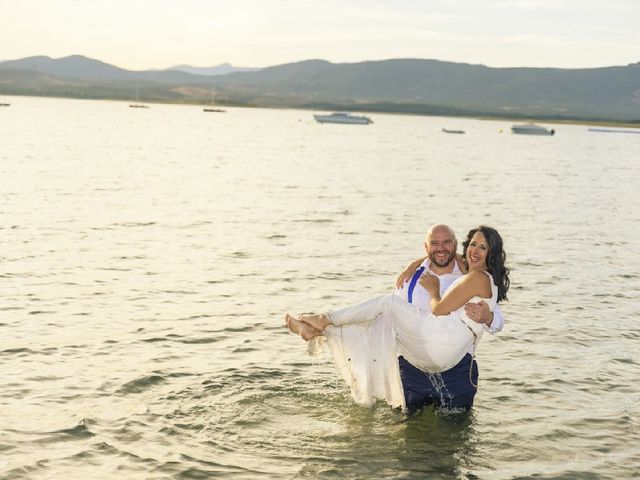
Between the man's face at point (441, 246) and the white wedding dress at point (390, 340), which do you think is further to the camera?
the man's face at point (441, 246)

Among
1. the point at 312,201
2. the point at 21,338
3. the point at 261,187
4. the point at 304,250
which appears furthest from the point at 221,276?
the point at 261,187

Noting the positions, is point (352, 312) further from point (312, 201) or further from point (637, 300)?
point (312, 201)

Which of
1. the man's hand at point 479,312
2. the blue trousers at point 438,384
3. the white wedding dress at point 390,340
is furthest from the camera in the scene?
the blue trousers at point 438,384

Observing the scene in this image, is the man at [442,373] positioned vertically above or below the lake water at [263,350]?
above

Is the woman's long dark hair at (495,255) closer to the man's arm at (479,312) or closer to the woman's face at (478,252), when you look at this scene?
the woman's face at (478,252)

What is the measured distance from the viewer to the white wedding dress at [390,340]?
10.7m

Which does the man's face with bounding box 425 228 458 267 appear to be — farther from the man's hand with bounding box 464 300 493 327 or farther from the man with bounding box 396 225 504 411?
the man's hand with bounding box 464 300 493 327

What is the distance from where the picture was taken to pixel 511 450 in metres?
11.2

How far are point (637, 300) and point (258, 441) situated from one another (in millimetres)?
13503

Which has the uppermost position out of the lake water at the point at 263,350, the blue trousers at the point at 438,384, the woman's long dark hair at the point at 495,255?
the woman's long dark hair at the point at 495,255

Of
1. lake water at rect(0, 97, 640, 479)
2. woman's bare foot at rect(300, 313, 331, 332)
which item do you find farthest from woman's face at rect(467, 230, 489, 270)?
lake water at rect(0, 97, 640, 479)

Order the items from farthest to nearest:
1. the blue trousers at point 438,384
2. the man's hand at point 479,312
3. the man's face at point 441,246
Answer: the blue trousers at point 438,384, the man's face at point 441,246, the man's hand at point 479,312

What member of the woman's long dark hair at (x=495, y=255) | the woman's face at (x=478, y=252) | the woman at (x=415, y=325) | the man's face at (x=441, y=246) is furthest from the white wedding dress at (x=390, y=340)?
the man's face at (x=441, y=246)

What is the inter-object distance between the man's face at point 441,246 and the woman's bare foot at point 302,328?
5.91 feet
